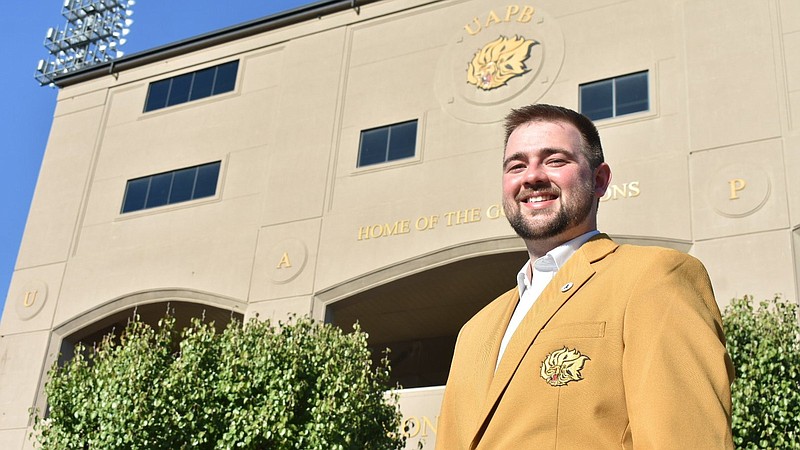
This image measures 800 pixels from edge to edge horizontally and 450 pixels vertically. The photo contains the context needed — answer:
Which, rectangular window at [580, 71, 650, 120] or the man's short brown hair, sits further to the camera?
rectangular window at [580, 71, 650, 120]

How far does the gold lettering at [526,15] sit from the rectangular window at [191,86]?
8883 mm

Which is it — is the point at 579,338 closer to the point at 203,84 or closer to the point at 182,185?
the point at 182,185

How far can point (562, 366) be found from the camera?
2.65 m

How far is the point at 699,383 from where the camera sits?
2406mm

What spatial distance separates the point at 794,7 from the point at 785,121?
273 centimetres

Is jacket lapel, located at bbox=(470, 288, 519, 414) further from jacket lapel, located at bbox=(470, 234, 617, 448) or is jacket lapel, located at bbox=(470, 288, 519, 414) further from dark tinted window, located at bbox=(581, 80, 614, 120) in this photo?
dark tinted window, located at bbox=(581, 80, 614, 120)

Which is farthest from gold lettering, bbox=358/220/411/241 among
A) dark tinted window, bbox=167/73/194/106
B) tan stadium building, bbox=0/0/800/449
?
dark tinted window, bbox=167/73/194/106

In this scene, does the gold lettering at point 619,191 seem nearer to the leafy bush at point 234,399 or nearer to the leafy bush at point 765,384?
the leafy bush at point 765,384

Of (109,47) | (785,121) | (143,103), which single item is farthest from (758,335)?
(109,47)

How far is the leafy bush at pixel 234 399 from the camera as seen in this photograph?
15453 millimetres

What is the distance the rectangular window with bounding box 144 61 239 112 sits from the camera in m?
26.5

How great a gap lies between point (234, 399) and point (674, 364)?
1413 centimetres

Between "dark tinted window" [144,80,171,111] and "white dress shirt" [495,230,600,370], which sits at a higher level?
"dark tinted window" [144,80,171,111]

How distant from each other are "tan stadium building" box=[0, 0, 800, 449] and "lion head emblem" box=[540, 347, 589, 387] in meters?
15.3
